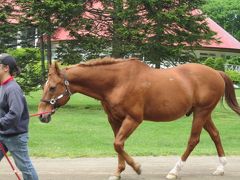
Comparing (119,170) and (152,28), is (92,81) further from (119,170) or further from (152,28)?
(152,28)

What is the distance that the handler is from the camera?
6.22 m

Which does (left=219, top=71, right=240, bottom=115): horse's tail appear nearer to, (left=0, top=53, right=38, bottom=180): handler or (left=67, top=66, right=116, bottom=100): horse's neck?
(left=67, top=66, right=116, bottom=100): horse's neck

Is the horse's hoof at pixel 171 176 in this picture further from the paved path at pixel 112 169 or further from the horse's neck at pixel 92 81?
the horse's neck at pixel 92 81

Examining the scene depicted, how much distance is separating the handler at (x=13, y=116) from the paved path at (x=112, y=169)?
2.04 metres

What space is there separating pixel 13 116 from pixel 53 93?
7.32 feet

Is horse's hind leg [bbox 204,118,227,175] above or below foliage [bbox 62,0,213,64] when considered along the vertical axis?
above

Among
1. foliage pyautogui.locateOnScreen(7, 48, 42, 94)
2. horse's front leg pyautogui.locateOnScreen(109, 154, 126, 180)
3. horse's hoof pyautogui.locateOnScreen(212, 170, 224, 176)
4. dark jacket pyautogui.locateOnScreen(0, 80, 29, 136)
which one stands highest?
dark jacket pyautogui.locateOnScreen(0, 80, 29, 136)

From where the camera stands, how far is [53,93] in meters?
8.40

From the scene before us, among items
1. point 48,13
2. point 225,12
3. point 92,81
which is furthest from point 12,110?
point 225,12

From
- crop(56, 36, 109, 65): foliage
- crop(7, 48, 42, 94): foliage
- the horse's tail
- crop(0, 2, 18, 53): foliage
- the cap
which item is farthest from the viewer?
crop(7, 48, 42, 94): foliage

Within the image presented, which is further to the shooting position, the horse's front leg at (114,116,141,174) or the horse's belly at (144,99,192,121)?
the horse's belly at (144,99,192,121)

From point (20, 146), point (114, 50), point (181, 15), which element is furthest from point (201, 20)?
point (20, 146)

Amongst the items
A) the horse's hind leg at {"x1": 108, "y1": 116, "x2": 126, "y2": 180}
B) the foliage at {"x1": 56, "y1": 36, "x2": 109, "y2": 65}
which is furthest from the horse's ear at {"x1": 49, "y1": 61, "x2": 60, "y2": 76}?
the foliage at {"x1": 56, "y1": 36, "x2": 109, "y2": 65}

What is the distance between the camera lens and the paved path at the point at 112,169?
882 cm
